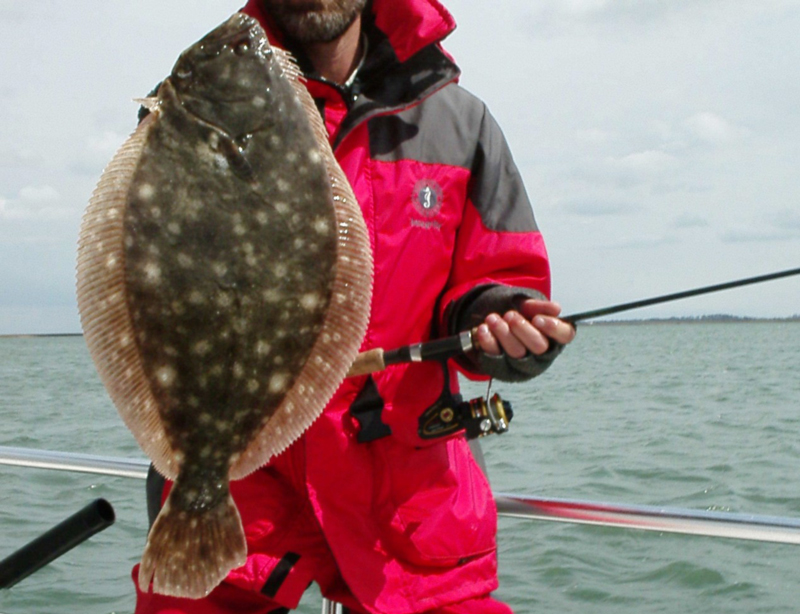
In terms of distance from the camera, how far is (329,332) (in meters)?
1.69

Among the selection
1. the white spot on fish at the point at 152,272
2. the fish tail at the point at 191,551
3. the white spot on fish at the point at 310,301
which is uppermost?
the white spot on fish at the point at 152,272

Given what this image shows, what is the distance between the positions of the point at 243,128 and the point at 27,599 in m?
4.83

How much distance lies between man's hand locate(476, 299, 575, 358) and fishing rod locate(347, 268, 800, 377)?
3cm

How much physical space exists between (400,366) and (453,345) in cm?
Answer: 29

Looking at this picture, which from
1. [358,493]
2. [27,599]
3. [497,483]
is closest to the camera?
[358,493]

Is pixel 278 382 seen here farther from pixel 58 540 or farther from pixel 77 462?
pixel 77 462

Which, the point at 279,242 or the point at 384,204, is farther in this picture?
the point at 384,204

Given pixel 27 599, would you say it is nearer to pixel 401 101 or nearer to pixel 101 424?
pixel 401 101

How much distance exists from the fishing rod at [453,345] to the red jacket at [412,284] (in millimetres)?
202

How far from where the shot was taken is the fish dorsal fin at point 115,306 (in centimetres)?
159

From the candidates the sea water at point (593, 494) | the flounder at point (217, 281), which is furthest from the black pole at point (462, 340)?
the sea water at point (593, 494)

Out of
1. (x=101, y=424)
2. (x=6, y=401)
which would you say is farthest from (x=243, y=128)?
(x=6, y=401)

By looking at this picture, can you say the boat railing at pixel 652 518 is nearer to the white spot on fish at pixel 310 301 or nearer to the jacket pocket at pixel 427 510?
the jacket pocket at pixel 427 510

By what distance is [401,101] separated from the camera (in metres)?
2.21
